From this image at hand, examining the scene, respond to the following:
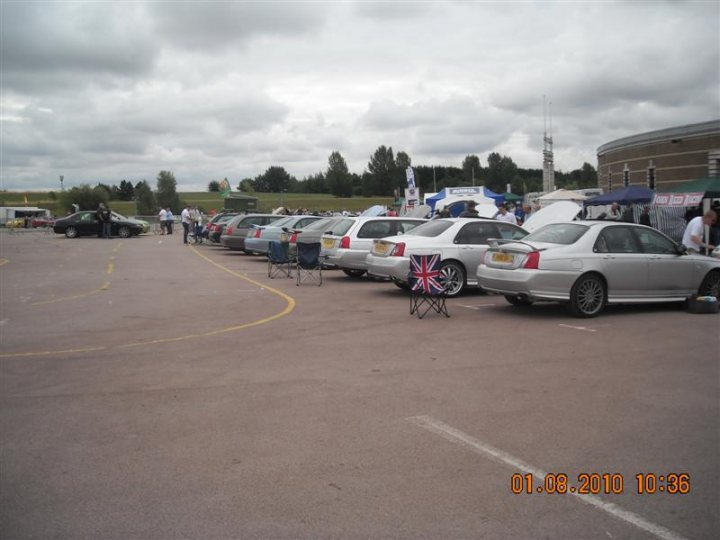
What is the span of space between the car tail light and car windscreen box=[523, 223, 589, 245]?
0.69m

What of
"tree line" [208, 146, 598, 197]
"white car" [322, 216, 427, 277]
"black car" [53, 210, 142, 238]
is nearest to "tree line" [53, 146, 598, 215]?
"tree line" [208, 146, 598, 197]

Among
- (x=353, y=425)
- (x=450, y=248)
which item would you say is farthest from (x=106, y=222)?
(x=353, y=425)

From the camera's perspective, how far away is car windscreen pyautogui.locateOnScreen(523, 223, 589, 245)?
1134cm

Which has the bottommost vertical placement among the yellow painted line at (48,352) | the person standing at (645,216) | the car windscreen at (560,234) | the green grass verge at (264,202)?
the yellow painted line at (48,352)

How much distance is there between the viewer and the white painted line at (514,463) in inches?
151

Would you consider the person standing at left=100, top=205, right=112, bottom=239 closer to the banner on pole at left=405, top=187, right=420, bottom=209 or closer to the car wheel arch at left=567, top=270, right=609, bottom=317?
the banner on pole at left=405, top=187, right=420, bottom=209

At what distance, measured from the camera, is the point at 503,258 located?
11359 mm

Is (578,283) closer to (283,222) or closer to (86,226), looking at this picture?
(283,222)

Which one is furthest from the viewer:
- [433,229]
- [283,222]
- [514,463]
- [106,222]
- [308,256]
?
[106,222]

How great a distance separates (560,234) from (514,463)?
7.45 m

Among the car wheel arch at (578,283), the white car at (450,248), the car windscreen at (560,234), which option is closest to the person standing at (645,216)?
the white car at (450,248)

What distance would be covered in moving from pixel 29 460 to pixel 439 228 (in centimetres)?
1042

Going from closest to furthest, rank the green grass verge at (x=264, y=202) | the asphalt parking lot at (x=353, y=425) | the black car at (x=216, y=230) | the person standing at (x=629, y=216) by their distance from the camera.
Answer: the asphalt parking lot at (x=353, y=425)
the person standing at (x=629, y=216)
the black car at (x=216, y=230)
the green grass verge at (x=264, y=202)

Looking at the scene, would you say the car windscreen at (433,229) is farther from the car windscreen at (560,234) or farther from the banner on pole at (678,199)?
the banner on pole at (678,199)
